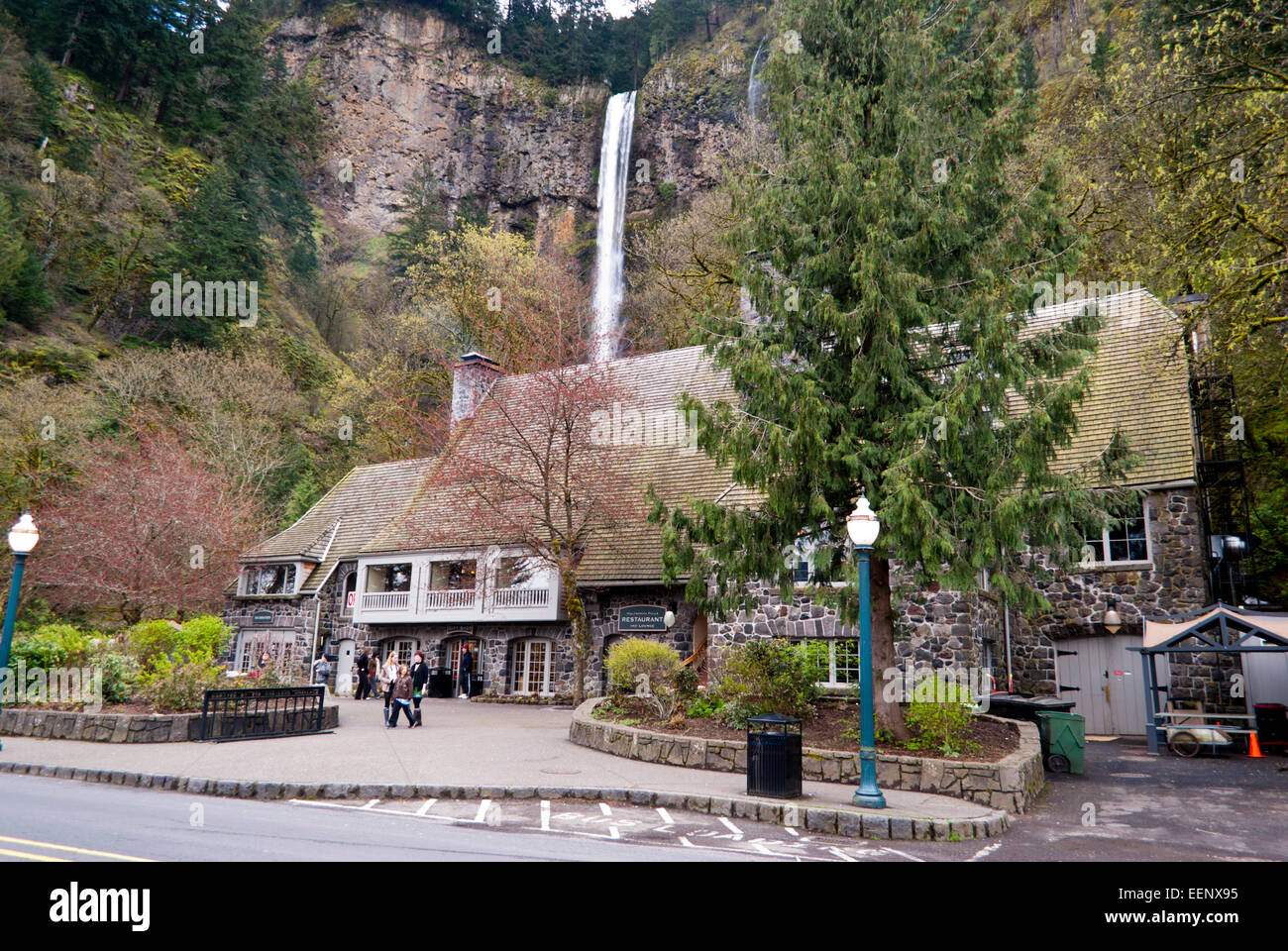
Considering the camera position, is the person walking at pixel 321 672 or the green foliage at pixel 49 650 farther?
the person walking at pixel 321 672

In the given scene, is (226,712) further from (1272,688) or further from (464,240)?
(464,240)

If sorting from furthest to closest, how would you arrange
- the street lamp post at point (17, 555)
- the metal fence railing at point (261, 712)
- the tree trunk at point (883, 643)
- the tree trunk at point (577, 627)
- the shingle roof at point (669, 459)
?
the tree trunk at point (577, 627), the shingle roof at point (669, 459), the metal fence railing at point (261, 712), the street lamp post at point (17, 555), the tree trunk at point (883, 643)

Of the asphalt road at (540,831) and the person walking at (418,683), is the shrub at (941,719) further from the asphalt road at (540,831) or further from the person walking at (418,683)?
the person walking at (418,683)

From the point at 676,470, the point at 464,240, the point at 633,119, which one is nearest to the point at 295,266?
the point at 464,240

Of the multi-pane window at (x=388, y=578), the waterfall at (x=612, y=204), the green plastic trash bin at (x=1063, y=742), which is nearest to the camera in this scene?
the green plastic trash bin at (x=1063, y=742)

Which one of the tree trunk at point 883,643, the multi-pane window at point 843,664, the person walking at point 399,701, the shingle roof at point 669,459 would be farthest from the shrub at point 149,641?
the tree trunk at point 883,643

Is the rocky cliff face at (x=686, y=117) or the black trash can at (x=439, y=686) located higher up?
the rocky cliff face at (x=686, y=117)

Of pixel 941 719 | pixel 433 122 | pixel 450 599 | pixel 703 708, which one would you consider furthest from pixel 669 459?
pixel 433 122

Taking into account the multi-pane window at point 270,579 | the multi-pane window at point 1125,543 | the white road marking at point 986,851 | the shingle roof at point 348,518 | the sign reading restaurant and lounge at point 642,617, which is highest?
the shingle roof at point 348,518

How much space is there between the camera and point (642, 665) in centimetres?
1587

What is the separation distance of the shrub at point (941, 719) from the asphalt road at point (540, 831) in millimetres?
1383

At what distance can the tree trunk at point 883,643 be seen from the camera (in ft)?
41.7

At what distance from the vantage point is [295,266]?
166ft

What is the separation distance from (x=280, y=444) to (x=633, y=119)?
3465cm
